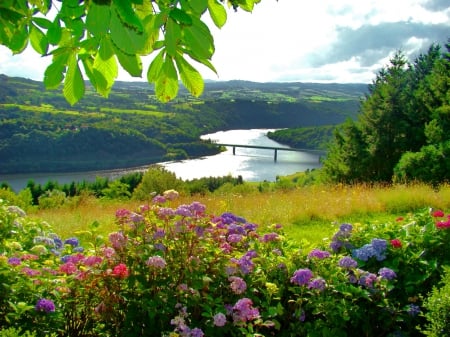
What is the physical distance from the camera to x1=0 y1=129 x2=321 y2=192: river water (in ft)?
256

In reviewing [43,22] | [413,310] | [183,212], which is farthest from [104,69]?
[413,310]

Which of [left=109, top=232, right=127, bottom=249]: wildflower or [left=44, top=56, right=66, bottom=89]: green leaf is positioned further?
[left=109, top=232, right=127, bottom=249]: wildflower

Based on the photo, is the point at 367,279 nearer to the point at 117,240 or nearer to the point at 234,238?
the point at 234,238

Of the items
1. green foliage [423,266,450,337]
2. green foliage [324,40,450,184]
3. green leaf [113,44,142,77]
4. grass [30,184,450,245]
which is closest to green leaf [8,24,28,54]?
green leaf [113,44,142,77]

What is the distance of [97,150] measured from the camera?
9738cm

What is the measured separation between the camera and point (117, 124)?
A: 4582 inches

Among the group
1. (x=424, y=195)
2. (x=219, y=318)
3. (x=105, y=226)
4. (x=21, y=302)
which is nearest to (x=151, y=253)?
(x=219, y=318)

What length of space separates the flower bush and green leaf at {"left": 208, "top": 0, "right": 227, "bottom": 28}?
5.11 feet

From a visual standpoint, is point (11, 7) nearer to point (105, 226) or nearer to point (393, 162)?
point (105, 226)

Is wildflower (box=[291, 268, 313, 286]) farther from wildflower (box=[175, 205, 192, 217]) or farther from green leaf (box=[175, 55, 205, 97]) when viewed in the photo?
green leaf (box=[175, 55, 205, 97])

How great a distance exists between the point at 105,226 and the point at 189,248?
210 inches

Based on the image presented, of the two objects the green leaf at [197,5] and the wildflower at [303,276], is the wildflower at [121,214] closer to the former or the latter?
the wildflower at [303,276]

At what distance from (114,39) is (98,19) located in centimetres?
7

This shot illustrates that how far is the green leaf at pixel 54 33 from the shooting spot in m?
1.12
